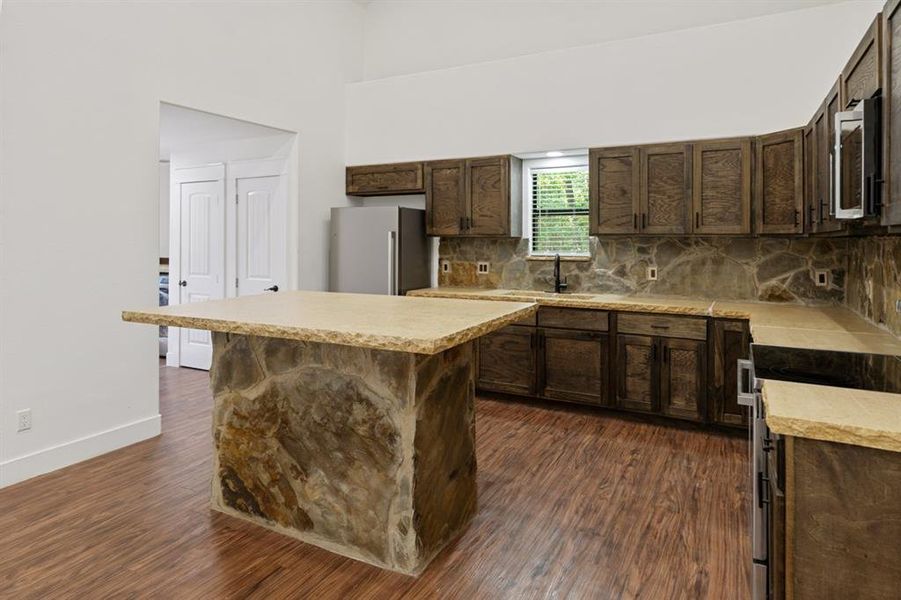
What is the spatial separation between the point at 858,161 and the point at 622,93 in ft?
8.94

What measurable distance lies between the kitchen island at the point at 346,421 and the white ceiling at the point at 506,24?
3.56 metres

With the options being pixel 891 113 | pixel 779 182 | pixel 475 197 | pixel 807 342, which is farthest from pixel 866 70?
pixel 475 197

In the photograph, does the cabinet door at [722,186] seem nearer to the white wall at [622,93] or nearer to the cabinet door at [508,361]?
the white wall at [622,93]

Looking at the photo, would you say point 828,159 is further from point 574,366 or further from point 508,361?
point 508,361

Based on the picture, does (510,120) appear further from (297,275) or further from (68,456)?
(68,456)

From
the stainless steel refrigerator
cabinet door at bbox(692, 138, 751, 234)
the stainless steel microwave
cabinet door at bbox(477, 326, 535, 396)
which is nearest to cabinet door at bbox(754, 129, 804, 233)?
cabinet door at bbox(692, 138, 751, 234)

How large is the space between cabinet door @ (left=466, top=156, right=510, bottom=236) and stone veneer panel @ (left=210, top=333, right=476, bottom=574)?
8.09ft

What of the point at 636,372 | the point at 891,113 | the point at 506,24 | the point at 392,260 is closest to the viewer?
the point at 891,113

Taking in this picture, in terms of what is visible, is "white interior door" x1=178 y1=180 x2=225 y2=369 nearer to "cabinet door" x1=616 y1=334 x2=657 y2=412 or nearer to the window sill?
the window sill

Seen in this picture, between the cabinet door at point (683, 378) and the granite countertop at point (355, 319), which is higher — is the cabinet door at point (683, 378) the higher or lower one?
the lower one

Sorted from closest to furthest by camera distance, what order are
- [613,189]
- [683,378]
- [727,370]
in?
[727,370] < [683,378] < [613,189]

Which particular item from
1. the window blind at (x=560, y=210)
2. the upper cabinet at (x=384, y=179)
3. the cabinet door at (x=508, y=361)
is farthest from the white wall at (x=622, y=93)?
the cabinet door at (x=508, y=361)

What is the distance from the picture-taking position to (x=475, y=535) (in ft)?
8.39

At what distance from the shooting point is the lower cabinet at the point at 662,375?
3.91 metres
